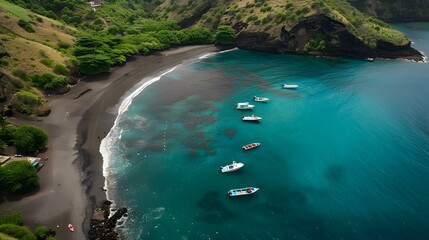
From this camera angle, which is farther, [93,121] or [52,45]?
[52,45]

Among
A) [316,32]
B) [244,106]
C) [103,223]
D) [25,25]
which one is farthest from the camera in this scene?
[316,32]

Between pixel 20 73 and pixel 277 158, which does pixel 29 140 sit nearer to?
pixel 20 73

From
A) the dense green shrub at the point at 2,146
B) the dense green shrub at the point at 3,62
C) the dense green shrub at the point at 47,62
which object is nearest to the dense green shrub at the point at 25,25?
the dense green shrub at the point at 47,62

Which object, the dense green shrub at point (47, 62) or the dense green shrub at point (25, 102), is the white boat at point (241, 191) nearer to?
the dense green shrub at point (25, 102)

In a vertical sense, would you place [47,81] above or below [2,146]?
above

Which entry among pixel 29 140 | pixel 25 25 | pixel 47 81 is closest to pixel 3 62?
pixel 47 81

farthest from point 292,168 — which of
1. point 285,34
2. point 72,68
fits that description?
point 285,34

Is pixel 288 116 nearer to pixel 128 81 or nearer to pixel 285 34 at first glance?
pixel 128 81
